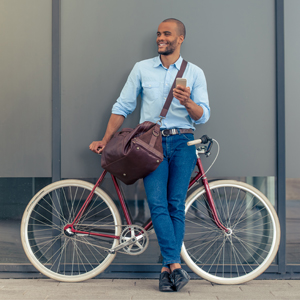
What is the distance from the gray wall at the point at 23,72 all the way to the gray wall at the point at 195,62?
17 cm

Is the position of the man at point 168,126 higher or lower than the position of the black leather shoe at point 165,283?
higher

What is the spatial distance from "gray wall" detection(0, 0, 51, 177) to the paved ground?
2.96 feet

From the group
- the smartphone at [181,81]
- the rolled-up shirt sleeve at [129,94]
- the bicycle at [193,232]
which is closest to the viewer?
the smartphone at [181,81]

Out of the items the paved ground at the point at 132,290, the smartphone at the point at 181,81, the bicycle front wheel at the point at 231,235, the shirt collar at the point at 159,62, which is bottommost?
the paved ground at the point at 132,290

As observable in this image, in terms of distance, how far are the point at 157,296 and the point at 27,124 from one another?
1.72 m

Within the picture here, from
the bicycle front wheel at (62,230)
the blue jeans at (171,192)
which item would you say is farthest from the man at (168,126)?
the bicycle front wheel at (62,230)

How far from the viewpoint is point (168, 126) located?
250 centimetres

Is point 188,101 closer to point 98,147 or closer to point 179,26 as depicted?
point 179,26

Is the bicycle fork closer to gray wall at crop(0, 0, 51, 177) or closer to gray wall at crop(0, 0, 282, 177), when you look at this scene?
gray wall at crop(0, 0, 282, 177)

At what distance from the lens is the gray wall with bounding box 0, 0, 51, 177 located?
2820 mm

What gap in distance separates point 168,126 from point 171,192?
49 cm

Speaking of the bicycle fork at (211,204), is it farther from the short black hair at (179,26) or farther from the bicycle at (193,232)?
the short black hair at (179,26)

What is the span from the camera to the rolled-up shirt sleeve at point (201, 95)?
2498mm

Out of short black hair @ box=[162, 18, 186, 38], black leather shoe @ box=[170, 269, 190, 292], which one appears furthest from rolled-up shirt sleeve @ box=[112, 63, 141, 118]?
black leather shoe @ box=[170, 269, 190, 292]
